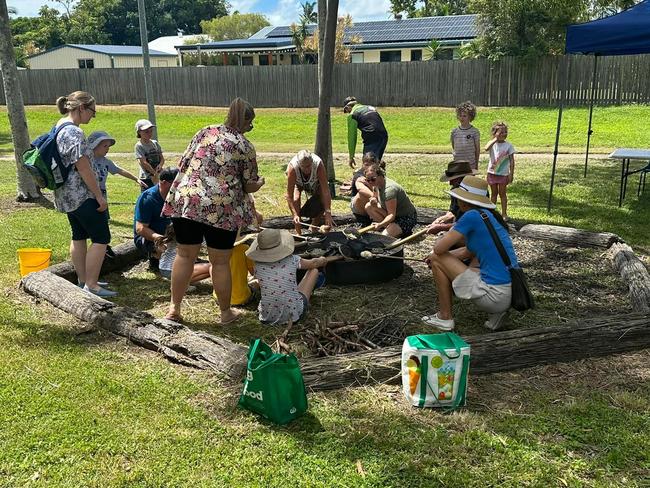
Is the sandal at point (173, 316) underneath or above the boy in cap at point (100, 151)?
underneath

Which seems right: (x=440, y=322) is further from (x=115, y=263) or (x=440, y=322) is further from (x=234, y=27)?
(x=234, y=27)

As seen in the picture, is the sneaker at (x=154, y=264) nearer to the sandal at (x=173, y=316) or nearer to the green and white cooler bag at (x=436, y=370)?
the sandal at (x=173, y=316)

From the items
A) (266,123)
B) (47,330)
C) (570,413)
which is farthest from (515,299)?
(266,123)

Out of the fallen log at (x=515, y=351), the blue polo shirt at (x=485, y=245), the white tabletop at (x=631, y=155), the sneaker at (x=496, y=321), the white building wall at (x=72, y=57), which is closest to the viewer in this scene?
the fallen log at (x=515, y=351)

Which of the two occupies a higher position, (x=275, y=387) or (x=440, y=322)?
(x=275, y=387)

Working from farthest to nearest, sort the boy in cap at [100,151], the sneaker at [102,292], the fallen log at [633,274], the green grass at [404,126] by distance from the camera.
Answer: the green grass at [404,126]
the boy in cap at [100,151]
the sneaker at [102,292]
the fallen log at [633,274]

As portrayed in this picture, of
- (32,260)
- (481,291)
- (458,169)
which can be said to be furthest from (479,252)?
(32,260)

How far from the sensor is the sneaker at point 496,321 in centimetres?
432

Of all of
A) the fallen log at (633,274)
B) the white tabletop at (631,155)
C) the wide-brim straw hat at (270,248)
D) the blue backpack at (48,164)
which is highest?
the blue backpack at (48,164)

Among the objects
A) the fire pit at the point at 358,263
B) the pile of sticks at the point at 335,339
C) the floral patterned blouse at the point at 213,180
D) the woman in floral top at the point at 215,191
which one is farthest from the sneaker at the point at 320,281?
the floral patterned blouse at the point at 213,180

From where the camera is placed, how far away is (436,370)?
3211 millimetres

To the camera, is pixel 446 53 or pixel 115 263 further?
pixel 446 53

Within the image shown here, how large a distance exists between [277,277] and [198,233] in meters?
0.61

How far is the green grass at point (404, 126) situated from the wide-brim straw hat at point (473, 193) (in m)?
11.0
